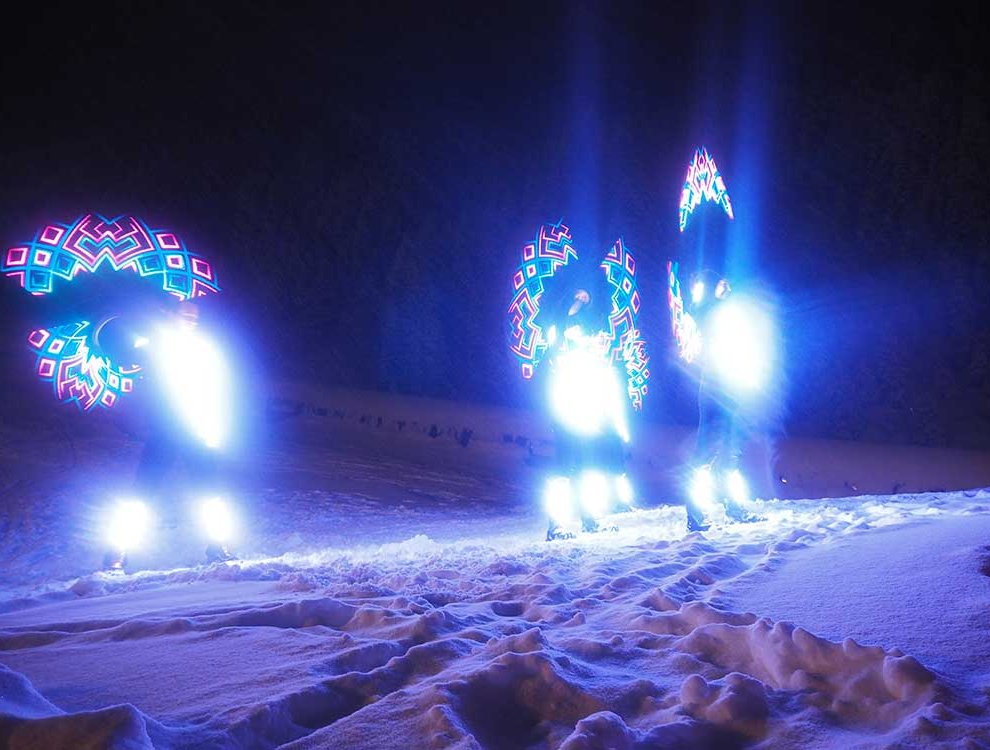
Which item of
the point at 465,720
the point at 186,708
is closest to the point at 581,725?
the point at 465,720

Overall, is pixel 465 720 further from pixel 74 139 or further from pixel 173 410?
pixel 74 139

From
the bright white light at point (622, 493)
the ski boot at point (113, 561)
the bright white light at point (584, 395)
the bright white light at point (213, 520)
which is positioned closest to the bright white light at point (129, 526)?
the ski boot at point (113, 561)

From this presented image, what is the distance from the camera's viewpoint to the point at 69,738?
0.90 metres

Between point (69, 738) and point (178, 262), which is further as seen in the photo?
point (178, 262)

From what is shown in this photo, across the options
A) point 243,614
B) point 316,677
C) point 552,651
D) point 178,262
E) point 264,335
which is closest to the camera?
point 316,677

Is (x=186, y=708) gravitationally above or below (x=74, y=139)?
below

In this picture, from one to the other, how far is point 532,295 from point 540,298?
0.54ft

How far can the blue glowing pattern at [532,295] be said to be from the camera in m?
7.23

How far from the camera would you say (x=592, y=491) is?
5.32 metres

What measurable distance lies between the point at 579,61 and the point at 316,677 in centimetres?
1215

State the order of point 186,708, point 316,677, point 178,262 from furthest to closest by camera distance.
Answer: point 178,262, point 316,677, point 186,708

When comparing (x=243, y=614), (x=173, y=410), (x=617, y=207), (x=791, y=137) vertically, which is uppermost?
(x=791, y=137)

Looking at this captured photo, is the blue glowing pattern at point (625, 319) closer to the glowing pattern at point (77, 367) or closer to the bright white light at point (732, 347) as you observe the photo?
the bright white light at point (732, 347)

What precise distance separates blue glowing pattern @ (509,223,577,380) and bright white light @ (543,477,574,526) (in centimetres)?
210
